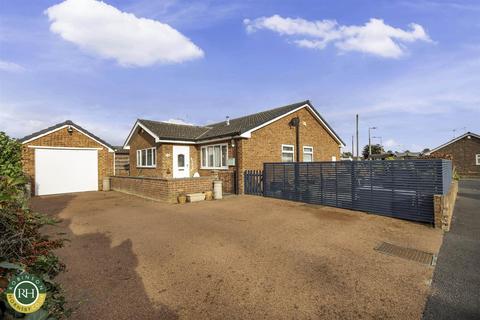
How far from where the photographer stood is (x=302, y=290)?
3783mm

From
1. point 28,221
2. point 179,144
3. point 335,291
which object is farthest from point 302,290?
point 179,144

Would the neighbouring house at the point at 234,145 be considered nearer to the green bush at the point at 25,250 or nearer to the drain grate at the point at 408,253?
the drain grate at the point at 408,253

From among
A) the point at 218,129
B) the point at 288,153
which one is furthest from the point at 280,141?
the point at 218,129

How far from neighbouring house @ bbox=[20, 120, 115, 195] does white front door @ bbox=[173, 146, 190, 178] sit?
4701 mm

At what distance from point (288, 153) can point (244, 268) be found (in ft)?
41.4

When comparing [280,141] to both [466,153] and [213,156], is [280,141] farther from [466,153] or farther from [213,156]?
[466,153]

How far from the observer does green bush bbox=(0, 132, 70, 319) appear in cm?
168

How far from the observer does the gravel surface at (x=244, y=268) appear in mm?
3346

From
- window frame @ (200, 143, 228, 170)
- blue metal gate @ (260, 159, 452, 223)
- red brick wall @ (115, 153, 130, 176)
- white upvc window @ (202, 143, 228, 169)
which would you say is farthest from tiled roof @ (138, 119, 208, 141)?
blue metal gate @ (260, 159, 452, 223)

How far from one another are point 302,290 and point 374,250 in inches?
100

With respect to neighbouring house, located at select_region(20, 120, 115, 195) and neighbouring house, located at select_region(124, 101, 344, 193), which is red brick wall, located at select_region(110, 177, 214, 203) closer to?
neighbouring house, located at select_region(124, 101, 344, 193)

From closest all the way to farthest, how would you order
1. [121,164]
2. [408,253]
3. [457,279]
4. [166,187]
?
[457,279]
[408,253]
[166,187]
[121,164]

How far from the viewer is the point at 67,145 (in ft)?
52.6

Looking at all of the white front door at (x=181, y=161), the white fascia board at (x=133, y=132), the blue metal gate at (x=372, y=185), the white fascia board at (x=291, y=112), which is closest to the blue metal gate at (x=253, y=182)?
the blue metal gate at (x=372, y=185)
